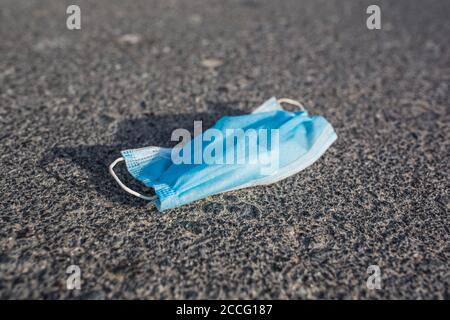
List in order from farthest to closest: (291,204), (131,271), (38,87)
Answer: (38,87), (291,204), (131,271)

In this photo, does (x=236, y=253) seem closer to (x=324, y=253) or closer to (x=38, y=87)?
(x=324, y=253)

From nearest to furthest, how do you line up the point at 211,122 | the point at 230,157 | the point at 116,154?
1. the point at 230,157
2. the point at 116,154
3. the point at 211,122

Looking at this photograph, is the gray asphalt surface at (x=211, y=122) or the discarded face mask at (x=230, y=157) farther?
the discarded face mask at (x=230, y=157)

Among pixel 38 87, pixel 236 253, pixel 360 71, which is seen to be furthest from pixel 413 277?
pixel 38 87

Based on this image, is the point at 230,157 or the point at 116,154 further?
the point at 116,154
